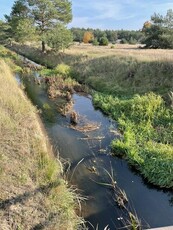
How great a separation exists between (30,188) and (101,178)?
2.82 meters

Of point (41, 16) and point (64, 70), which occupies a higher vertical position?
point (41, 16)

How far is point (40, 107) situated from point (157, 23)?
126 feet

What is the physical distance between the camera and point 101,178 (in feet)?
32.3

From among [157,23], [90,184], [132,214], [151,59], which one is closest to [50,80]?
[151,59]

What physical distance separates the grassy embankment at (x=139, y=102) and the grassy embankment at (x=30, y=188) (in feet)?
9.54

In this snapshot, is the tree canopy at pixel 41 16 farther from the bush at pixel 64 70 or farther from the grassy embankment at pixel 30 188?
the grassy embankment at pixel 30 188

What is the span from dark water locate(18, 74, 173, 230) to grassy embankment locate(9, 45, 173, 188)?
49 centimetres

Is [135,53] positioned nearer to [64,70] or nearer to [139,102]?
[64,70]

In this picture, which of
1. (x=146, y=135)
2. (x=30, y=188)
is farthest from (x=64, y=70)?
(x=30, y=188)

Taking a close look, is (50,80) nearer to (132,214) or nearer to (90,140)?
(90,140)

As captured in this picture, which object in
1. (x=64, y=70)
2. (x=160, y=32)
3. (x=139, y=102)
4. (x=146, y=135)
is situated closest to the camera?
(x=146, y=135)

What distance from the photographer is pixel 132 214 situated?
788 centimetres

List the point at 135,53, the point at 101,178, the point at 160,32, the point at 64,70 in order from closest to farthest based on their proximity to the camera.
Answer: 1. the point at 101,178
2. the point at 64,70
3. the point at 135,53
4. the point at 160,32

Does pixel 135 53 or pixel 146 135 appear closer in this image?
pixel 146 135
